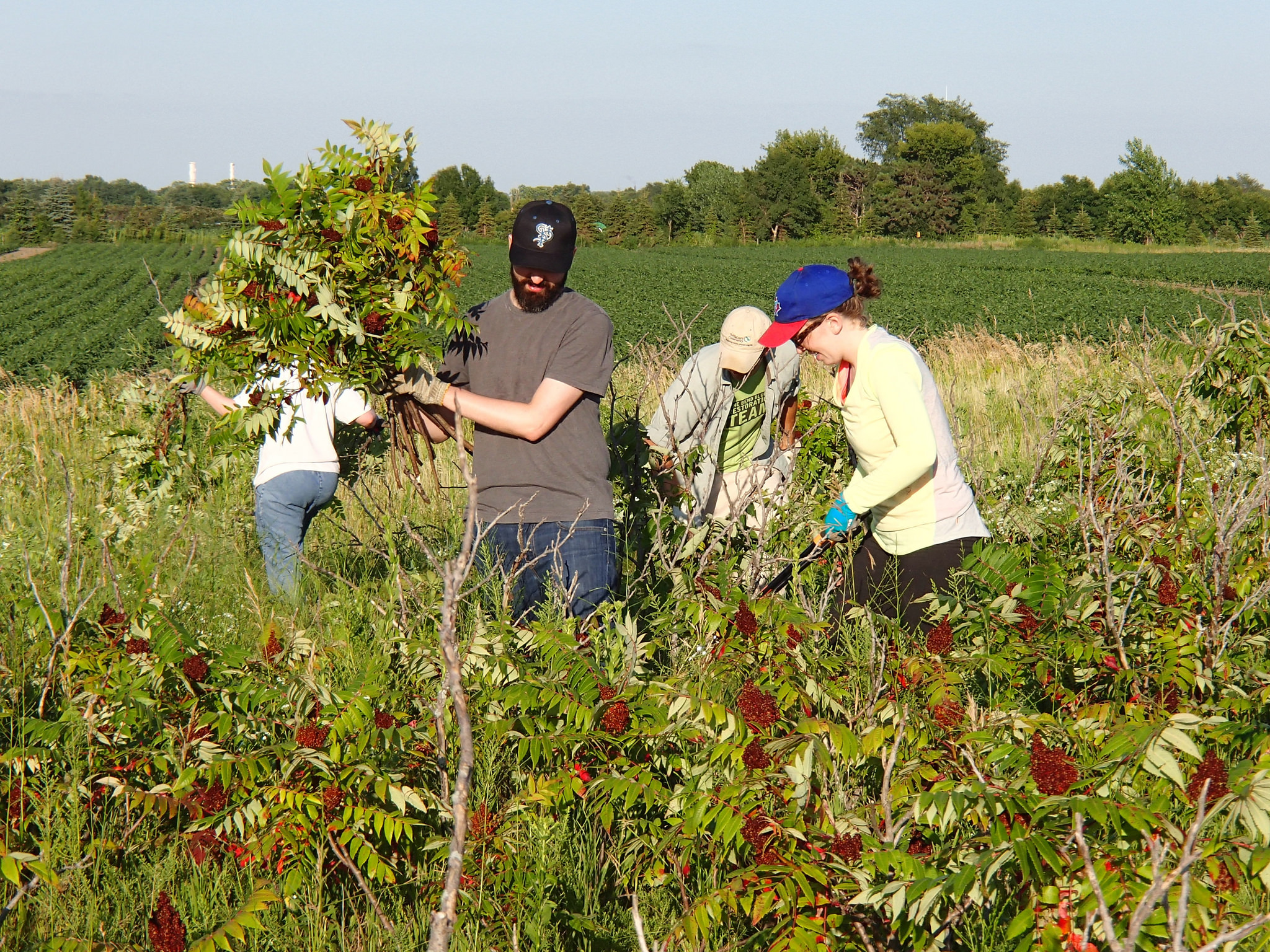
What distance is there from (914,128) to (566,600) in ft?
371

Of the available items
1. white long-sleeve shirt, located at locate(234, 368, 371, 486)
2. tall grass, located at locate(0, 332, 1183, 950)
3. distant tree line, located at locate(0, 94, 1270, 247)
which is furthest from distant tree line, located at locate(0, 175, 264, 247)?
white long-sleeve shirt, located at locate(234, 368, 371, 486)

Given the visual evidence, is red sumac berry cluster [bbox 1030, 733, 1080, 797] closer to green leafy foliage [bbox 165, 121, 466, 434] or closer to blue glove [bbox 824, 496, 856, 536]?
blue glove [bbox 824, 496, 856, 536]

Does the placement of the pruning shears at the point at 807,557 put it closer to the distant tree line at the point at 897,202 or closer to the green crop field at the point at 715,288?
the green crop field at the point at 715,288

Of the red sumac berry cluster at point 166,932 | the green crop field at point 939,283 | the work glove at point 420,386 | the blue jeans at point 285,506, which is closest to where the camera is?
the red sumac berry cluster at point 166,932

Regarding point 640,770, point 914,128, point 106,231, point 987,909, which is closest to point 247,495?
point 640,770

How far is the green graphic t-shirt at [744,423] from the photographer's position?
14.4 feet

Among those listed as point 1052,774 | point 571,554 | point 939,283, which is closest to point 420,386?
point 571,554

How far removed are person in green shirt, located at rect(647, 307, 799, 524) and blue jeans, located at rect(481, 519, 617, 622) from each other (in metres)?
0.65

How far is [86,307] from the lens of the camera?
3133 cm

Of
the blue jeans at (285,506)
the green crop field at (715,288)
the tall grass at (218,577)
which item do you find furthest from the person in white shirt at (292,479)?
the green crop field at (715,288)

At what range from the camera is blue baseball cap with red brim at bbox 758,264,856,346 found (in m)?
3.40

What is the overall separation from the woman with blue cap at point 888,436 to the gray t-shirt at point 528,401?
724 millimetres

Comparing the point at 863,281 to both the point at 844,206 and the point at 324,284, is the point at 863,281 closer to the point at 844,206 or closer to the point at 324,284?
the point at 324,284

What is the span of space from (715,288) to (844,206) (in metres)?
59.5
